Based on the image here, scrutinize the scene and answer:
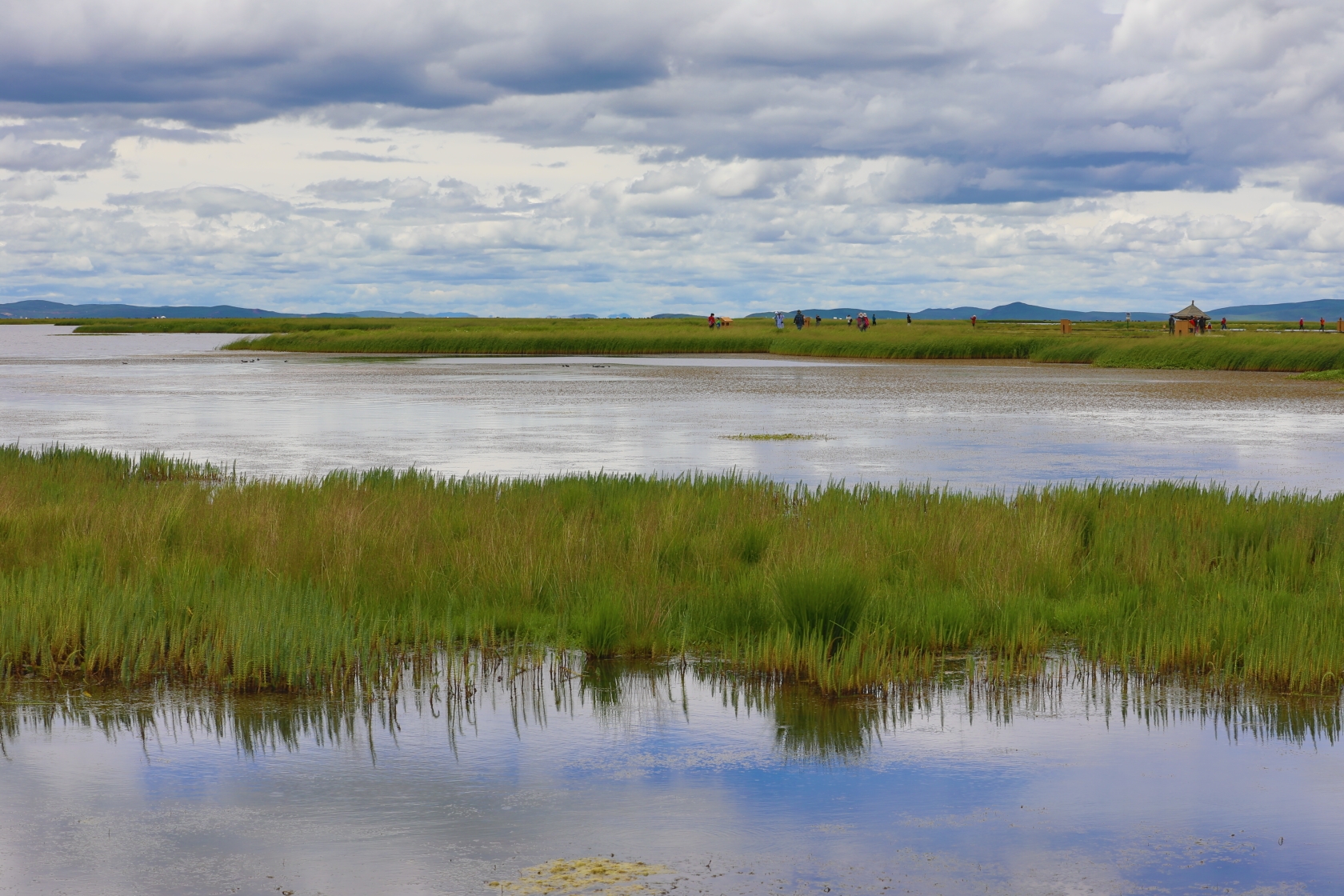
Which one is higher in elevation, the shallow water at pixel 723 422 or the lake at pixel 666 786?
the shallow water at pixel 723 422

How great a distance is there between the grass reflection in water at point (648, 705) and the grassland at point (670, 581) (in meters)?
0.22

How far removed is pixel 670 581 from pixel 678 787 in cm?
419

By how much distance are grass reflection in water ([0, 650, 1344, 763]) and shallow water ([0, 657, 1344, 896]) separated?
0.03m

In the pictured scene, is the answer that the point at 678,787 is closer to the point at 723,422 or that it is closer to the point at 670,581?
the point at 670,581

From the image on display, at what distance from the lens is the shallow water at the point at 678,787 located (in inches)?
219

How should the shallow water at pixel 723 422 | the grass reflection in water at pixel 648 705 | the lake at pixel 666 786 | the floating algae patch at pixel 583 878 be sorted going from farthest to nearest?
the shallow water at pixel 723 422 < the grass reflection in water at pixel 648 705 < the lake at pixel 666 786 < the floating algae patch at pixel 583 878

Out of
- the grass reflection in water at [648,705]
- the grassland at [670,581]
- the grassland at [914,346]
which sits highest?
the grassland at [914,346]

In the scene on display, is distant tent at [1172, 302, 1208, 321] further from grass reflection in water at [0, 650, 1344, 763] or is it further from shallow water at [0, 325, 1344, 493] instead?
grass reflection in water at [0, 650, 1344, 763]

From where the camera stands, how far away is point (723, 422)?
29.0 meters

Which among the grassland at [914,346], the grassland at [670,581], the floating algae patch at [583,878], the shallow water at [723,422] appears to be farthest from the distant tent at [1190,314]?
the floating algae patch at [583,878]

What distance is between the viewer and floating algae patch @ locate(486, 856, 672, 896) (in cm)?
530

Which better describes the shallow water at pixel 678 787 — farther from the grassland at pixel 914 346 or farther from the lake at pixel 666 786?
the grassland at pixel 914 346

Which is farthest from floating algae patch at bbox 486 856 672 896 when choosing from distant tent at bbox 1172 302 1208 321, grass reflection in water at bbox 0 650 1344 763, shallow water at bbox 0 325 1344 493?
distant tent at bbox 1172 302 1208 321

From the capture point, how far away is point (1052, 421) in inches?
1139
